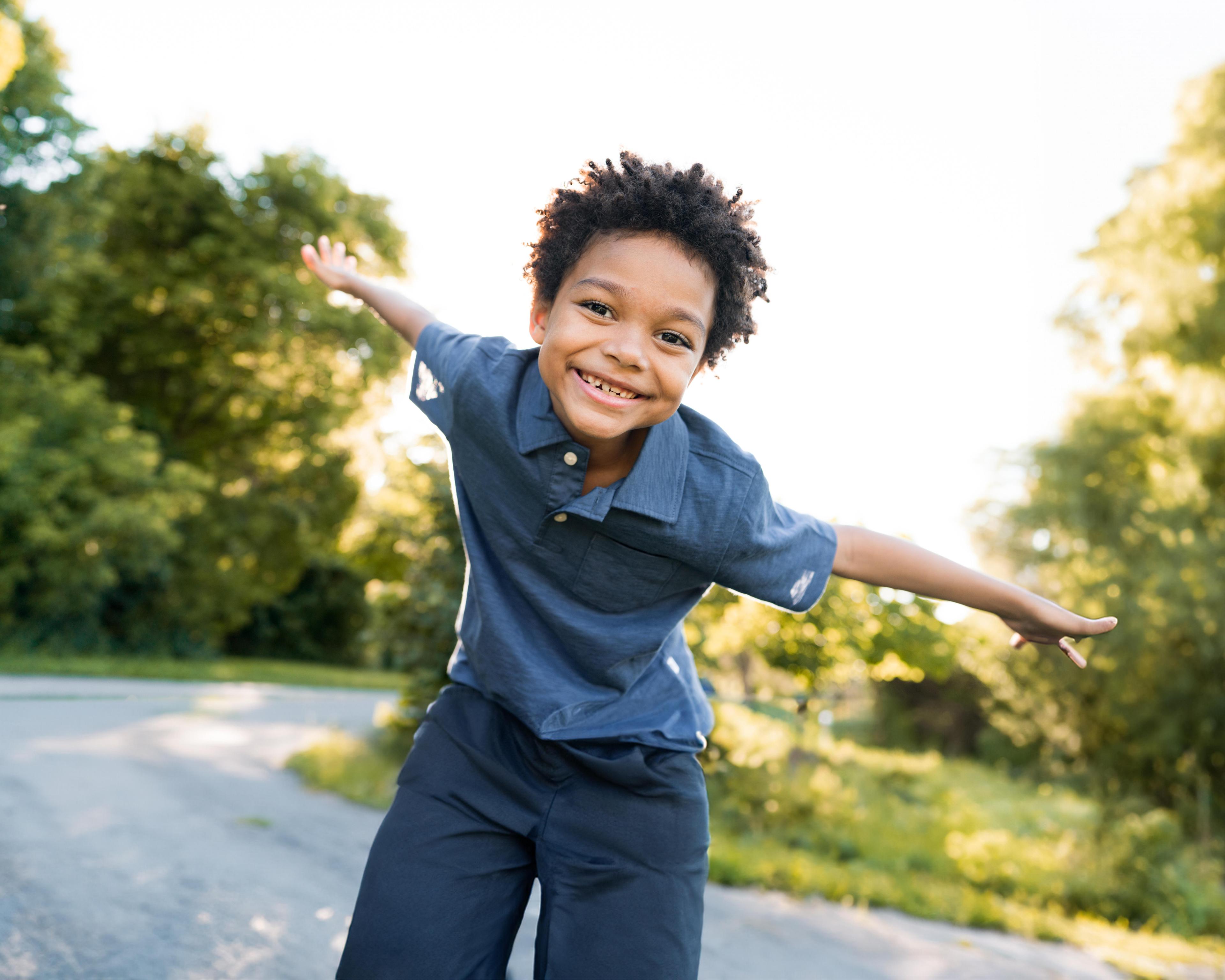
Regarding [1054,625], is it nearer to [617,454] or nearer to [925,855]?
[617,454]

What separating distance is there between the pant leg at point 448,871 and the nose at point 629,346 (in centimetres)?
83

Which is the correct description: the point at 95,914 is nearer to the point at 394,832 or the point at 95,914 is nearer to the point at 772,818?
the point at 394,832

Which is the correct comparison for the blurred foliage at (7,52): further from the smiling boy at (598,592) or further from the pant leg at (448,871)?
the pant leg at (448,871)

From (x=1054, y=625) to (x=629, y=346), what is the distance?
3.76ft

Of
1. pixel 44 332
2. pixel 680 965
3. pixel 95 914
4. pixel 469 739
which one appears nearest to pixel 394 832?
pixel 469 739

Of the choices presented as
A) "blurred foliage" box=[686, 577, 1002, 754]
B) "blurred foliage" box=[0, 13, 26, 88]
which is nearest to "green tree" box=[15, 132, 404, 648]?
"blurred foliage" box=[0, 13, 26, 88]

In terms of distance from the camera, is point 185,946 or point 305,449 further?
point 305,449

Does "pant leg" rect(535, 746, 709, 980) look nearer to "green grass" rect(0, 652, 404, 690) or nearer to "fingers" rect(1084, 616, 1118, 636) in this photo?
"fingers" rect(1084, 616, 1118, 636)

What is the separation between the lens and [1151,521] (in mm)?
10508

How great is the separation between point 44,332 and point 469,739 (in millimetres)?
17591

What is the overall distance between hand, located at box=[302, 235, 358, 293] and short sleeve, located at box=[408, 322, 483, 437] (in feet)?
1.61

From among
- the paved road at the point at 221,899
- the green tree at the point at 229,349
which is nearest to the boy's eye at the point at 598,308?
the paved road at the point at 221,899

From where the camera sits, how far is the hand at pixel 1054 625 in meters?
2.04

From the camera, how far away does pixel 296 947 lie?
2.99 m
